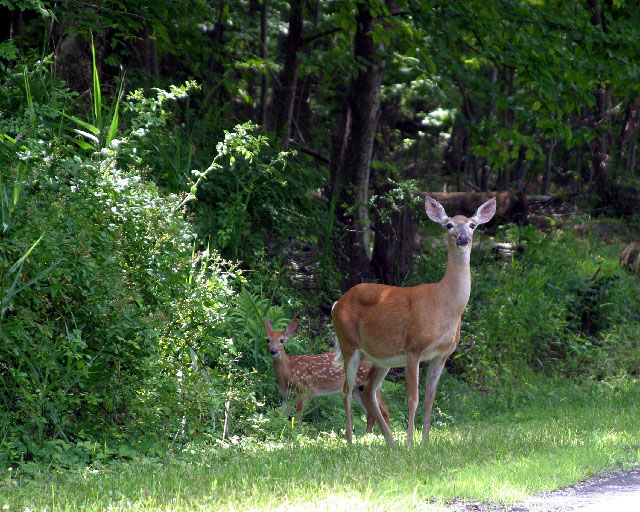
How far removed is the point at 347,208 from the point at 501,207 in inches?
257

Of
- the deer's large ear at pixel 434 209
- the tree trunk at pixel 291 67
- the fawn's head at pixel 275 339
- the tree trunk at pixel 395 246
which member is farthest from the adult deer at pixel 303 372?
the tree trunk at pixel 291 67

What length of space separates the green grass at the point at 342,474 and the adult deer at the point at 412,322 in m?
0.59

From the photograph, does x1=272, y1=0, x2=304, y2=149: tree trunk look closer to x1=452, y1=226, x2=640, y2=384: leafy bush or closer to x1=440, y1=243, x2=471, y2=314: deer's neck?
x1=452, y1=226, x2=640, y2=384: leafy bush

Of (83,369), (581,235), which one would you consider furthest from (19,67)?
(581,235)

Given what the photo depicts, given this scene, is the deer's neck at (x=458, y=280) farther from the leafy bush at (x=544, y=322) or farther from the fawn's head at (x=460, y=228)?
the leafy bush at (x=544, y=322)

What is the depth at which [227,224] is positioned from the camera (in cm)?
1120

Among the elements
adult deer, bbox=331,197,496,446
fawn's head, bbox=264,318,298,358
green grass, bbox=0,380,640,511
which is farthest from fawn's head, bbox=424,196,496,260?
fawn's head, bbox=264,318,298,358

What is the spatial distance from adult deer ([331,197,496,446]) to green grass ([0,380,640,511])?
0.59 meters

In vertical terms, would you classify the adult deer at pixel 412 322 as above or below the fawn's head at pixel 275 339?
above

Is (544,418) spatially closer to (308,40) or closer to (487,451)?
(487,451)

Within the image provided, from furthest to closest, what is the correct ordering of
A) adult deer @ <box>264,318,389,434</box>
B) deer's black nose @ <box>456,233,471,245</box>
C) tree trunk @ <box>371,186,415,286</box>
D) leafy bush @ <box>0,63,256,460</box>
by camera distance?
1. tree trunk @ <box>371,186,415,286</box>
2. adult deer @ <box>264,318,389,434</box>
3. deer's black nose @ <box>456,233,471,245</box>
4. leafy bush @ <box>0,63,256,460</box>

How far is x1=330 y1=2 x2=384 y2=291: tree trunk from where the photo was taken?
1305 centimetres

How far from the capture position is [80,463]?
6699mm

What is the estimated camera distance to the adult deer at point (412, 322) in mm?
8281
